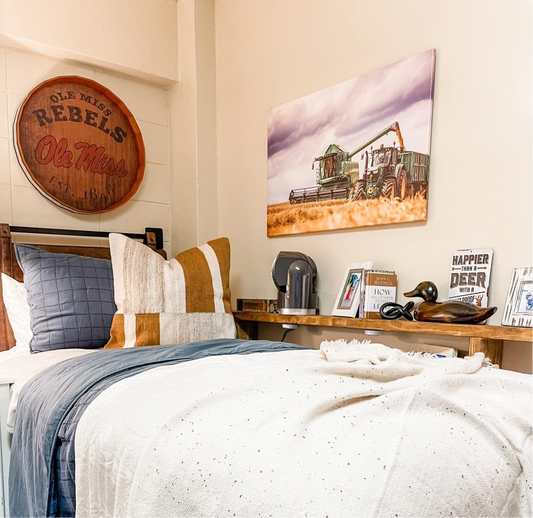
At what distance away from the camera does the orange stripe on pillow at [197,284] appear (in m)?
1.75

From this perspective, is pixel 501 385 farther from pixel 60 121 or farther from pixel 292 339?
pixel 60 121

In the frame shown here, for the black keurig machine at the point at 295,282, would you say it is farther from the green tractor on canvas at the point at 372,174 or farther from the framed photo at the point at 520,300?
the framed photo at the point at 520,300

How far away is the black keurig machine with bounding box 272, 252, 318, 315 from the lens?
72.0 inches

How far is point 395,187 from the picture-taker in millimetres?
1655

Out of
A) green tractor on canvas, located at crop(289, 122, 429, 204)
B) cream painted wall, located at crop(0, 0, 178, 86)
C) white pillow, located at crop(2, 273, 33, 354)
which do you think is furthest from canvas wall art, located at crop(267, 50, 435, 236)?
white pillow, located at crop(2, 273, 33, 354)

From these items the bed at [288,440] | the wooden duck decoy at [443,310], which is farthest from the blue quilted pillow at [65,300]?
the wooden duck decoy at [443,310]

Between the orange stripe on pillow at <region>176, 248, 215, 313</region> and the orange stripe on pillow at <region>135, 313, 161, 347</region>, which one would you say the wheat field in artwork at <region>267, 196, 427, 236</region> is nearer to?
the orange stripe on pillow at <region>176, 248, 215, 313</region>

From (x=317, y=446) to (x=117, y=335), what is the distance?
1159 millimetres

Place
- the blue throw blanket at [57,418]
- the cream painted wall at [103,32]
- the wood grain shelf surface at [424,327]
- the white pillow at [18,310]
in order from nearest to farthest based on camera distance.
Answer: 1. the blue throw blanket at [57,418]
2. the wood grain shelf surface at [424,327]
3. the white pillow at [18,310]
4. the cream painted wall at [103,32]

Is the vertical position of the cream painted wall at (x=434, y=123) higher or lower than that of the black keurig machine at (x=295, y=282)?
higher

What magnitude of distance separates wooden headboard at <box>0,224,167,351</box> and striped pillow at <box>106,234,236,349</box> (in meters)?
0.40

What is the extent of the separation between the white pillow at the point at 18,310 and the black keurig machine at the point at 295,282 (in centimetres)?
98

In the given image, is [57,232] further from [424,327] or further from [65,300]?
[424,327]

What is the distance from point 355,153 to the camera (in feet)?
5.88
